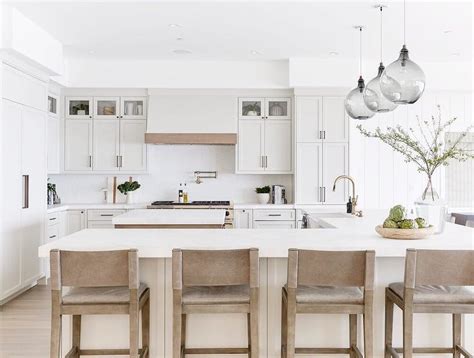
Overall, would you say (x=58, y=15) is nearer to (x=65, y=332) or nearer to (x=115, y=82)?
(x=115, y=82)

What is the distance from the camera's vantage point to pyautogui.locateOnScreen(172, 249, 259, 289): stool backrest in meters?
2.25

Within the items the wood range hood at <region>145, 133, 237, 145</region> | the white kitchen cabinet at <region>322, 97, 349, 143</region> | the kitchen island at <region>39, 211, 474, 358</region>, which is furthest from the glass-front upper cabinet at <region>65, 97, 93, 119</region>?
the kitchen island at <region>39, 211, 474, 358</region>

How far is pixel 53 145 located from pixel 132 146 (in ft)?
3.55

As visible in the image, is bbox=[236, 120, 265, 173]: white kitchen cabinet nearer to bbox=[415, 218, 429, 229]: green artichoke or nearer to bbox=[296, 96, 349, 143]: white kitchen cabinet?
bbox=[296, 96, 349, 143]: white kitchen cabinet

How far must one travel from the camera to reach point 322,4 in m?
4.08

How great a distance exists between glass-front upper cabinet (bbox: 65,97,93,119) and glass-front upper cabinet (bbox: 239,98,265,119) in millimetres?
2190

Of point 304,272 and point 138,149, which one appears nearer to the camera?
point 304,272

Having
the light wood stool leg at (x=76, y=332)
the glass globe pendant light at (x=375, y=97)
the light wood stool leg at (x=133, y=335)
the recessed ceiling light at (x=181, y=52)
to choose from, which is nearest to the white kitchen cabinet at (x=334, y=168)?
the recessed ceiling light at (x=181, y=52)

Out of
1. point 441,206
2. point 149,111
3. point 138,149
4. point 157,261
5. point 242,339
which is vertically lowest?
point 242,339

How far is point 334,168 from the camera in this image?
20.1ft

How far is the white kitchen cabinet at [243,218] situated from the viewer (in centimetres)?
612

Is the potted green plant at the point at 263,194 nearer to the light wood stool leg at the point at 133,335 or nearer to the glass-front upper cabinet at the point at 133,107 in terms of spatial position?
the glass-front upper cabinet at the point at 133,107

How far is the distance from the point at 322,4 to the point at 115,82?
334 cm

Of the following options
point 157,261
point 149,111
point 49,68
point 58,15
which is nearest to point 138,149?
point 149,111
